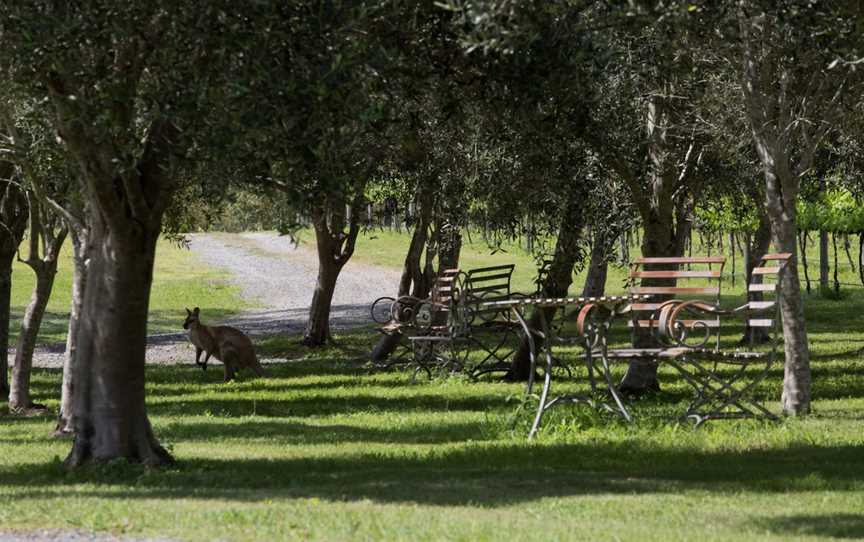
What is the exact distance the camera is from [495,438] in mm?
13414

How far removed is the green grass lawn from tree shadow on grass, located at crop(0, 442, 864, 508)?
25345 mm

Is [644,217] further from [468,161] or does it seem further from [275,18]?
[275,18]

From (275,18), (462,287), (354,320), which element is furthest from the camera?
(354,320)

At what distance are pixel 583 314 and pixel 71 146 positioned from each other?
184 inches

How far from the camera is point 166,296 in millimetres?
53312

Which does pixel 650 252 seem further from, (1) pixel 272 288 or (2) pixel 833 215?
(1) pixel 272 288

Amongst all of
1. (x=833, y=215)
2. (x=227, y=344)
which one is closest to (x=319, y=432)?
(x=227, y=344)

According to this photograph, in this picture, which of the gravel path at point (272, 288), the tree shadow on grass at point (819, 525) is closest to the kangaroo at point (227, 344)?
the gravel path at point (272, 288)

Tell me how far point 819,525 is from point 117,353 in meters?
5.79

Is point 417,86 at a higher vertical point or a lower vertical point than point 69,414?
higher

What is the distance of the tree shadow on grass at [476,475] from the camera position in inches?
382

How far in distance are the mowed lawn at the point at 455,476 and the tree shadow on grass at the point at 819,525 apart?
17mm

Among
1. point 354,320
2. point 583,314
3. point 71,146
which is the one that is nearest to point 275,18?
point 71,146

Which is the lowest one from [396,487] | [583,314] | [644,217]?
[396,487]
